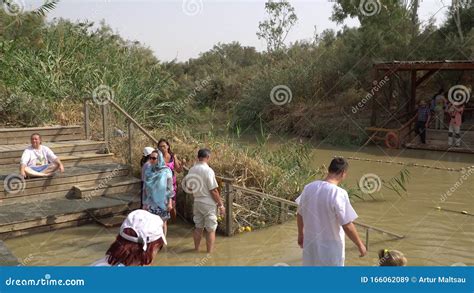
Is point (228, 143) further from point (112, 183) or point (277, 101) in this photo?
point (277, 101)

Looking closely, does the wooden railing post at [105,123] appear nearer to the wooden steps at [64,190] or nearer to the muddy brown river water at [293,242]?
the wooden steps at [64,190]

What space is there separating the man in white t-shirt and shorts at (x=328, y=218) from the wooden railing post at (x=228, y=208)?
3.02 m

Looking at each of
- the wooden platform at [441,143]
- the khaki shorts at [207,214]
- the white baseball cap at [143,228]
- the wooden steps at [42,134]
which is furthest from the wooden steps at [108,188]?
the wooden platform at [441,143]

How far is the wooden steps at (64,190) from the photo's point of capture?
716 cm

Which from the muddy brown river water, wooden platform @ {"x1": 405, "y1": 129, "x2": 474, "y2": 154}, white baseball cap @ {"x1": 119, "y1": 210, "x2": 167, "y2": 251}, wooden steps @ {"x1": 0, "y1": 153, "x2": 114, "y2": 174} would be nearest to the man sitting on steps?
wooden steps @ {"x1": 0, "y1": 153, "x2": 114, "y2": 174}

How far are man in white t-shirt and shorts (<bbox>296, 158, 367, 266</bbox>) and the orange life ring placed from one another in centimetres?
A: 1329

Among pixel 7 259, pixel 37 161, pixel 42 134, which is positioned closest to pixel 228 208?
pixel 7 259

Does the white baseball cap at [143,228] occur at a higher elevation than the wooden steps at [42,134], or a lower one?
higher

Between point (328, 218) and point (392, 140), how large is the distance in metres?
13.6

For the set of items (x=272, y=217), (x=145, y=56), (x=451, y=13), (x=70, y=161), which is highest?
(x=451, y=13)

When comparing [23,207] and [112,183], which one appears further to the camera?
[112,183]

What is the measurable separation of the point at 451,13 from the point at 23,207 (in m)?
21.2
